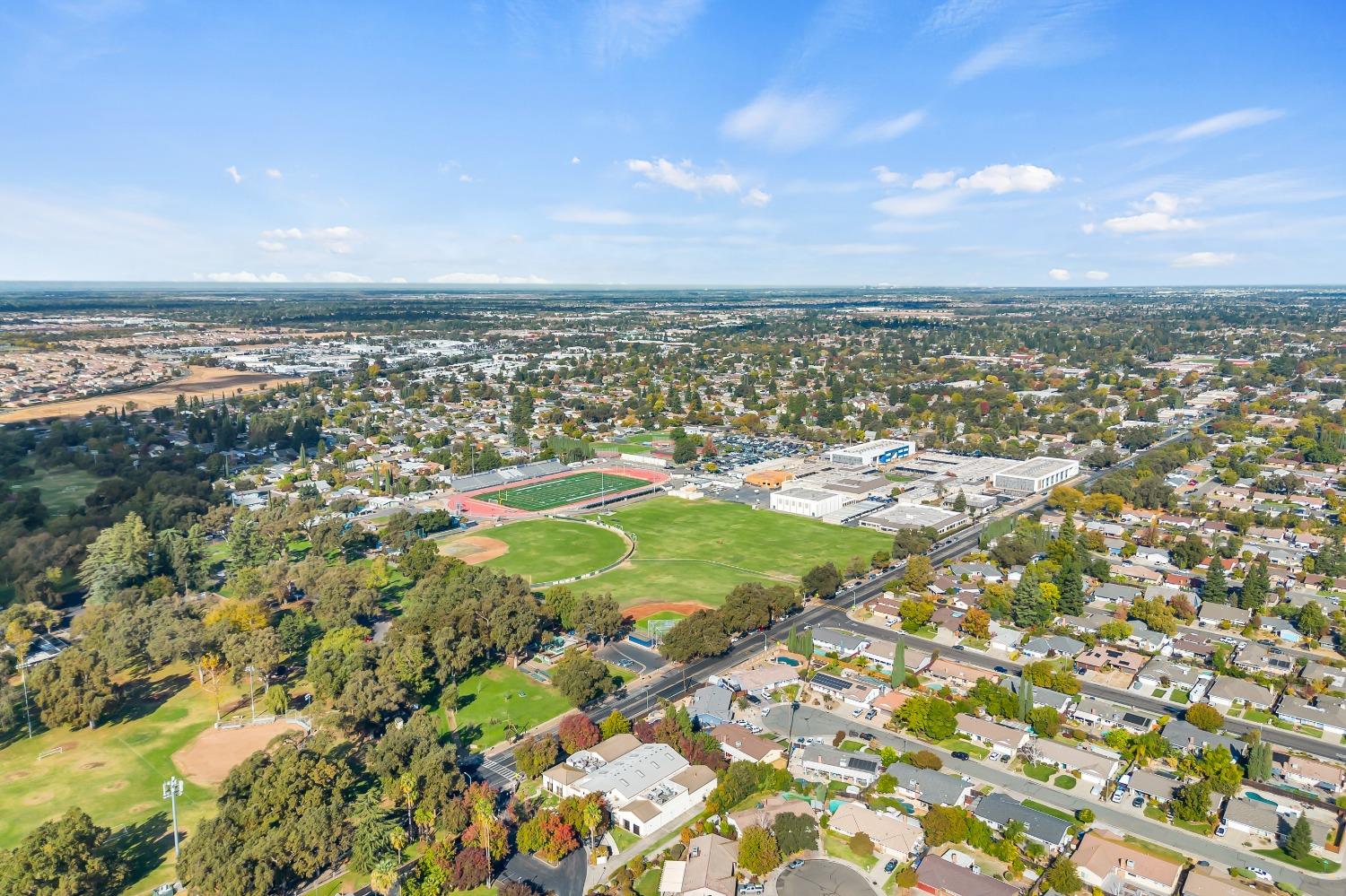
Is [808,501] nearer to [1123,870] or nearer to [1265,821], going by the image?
[1265,821]

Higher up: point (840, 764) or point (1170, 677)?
point (840, 764)

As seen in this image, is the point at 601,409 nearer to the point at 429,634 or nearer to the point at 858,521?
the point at 858,521

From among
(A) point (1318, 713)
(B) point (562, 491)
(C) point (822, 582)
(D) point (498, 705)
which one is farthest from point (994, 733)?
(B) point (562, 491)

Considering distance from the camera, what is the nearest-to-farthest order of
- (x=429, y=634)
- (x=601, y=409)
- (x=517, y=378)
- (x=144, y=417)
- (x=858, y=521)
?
(x=429, y=634), (x=858, y=521), (x=144, y=417), (x=601, y=409), (x=517, y=378)

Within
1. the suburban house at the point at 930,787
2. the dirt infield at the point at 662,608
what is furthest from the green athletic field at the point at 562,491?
the suburban house at the point at 930,787

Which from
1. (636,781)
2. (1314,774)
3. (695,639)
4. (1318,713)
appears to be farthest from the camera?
(695,639)

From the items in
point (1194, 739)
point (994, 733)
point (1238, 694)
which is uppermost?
point (994, 733)

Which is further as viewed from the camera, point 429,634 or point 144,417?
point 144,417

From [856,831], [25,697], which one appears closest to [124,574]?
[25,697]

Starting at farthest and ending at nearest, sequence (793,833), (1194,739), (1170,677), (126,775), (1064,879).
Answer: (1170,677)
(1194,739)
(126,775)
(793,833)
(1064,879)
